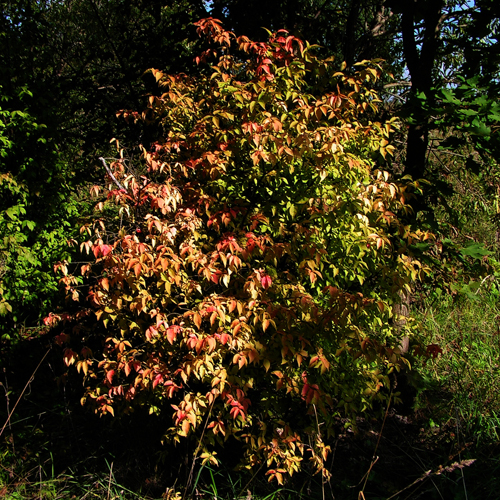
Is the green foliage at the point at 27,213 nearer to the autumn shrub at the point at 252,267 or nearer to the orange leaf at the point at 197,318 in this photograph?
the autumn shrub at the point at 252,267

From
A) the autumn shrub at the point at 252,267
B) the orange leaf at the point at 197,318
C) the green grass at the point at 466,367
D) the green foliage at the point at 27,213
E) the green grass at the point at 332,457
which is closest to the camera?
the orange leaf at the point at 197,318

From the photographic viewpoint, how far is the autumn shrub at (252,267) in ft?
7.22

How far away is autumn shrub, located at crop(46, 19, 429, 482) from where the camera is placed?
220 cm

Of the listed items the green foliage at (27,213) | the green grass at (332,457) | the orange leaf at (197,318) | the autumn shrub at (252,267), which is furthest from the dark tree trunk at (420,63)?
the green foliage at (27,213)

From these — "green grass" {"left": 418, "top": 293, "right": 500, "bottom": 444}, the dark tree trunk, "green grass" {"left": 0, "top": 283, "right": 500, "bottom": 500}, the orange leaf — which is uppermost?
the dark tree trunk

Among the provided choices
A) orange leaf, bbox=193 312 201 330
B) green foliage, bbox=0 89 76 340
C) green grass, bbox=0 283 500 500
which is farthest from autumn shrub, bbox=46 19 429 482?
green foliage, bbox=0 89 76 340

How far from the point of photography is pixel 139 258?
6.88 feet

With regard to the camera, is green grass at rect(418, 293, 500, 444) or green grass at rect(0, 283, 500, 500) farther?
green grass at rect(418, 293, 500, 444)

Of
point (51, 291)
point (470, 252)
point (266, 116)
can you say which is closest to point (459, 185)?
point (470, 252)

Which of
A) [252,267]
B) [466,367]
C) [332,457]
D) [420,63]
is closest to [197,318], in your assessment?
[252,267]

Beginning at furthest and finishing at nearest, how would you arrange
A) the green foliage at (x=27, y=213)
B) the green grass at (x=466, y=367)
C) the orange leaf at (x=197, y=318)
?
1. the green foliage at (x=27, y=213)
2. the green grass at (x=466, y=367)
3. the orange leaf at (x=197, y=318)

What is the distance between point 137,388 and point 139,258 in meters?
0.80

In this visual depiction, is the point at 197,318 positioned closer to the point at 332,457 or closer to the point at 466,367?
the point at 332,457

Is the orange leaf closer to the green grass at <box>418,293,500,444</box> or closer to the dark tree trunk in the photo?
the green grass at <box>418,293,500,444</box>
